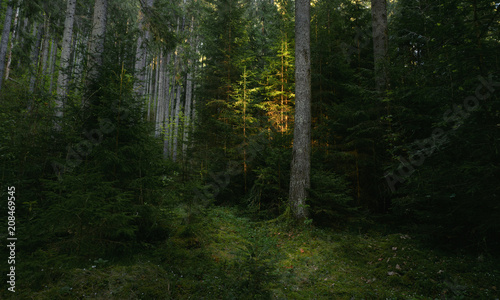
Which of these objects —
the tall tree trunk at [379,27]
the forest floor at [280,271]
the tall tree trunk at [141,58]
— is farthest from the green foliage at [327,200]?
the tall tree trunk at [141,58]

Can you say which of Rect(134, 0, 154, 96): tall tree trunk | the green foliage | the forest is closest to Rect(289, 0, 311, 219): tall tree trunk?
the forest

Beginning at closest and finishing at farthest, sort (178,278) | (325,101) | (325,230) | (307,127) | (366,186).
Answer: (178,278) → (325,230) → (307,127) → (366,186) → (325,101)

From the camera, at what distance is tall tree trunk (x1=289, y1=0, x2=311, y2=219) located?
7.25m

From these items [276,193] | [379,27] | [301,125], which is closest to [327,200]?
[276,193]

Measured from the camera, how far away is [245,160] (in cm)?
969

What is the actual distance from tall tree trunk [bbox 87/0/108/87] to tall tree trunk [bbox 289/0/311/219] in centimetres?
590

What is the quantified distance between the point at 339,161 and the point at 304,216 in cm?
308

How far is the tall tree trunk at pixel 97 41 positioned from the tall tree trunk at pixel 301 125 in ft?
19.4

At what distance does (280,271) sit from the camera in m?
4.83

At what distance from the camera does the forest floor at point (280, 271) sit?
3.18 metres

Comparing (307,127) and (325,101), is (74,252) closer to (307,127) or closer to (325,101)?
(307,127)

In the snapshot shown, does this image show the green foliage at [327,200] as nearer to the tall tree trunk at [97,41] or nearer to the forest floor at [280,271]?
the forest floor at [280,271]

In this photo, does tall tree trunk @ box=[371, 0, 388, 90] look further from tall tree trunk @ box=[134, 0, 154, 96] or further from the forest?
tall tree trunk @ box=[134, 0, 154, 96]

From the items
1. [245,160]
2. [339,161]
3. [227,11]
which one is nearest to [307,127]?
[339,161]
